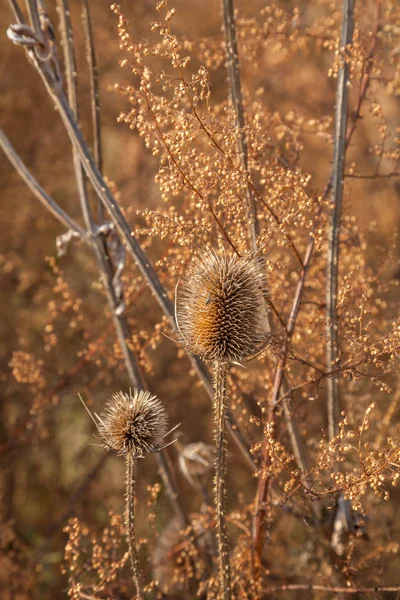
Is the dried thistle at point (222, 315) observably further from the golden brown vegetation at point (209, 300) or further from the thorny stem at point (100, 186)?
the thorny stem at point (100, 186)

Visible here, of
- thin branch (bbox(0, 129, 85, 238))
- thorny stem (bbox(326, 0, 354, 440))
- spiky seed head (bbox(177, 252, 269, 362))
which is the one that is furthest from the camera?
thin branch (bbox(0, 129, 85, 238))

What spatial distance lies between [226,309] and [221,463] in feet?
0.74

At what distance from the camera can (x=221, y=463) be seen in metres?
0.93

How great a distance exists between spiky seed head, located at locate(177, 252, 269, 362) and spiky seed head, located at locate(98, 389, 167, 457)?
13cm

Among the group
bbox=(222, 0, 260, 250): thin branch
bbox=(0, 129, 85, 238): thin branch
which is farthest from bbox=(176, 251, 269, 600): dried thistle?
bbox=(0, 129, 85, 238): thin branch

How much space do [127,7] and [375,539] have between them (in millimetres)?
1885

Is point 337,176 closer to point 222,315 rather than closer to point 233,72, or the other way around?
point 233,72

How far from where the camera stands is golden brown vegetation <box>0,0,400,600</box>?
0.94 metres

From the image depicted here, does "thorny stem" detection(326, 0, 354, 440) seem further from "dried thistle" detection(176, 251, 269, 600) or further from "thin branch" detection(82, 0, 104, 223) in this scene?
"thin branch" detection(82, 0, 104, 223)

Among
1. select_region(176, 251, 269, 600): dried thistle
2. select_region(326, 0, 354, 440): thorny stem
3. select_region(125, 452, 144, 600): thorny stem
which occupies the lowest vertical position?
select_region(125, 452, 144, 600): thorny stem

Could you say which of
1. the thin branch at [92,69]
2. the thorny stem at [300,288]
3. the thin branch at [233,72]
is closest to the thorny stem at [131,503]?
the thorny stem at [300,288]

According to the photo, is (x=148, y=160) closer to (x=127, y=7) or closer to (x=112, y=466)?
(x=127, y=7)

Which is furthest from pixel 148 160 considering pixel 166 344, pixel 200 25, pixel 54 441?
pixel 54 441

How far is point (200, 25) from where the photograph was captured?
2.39m
